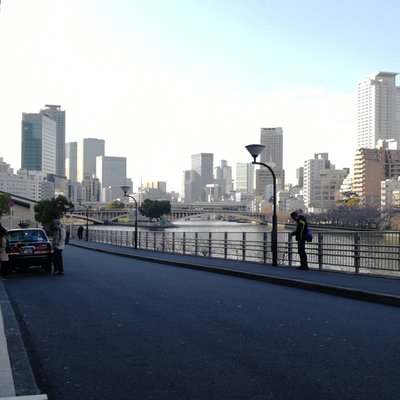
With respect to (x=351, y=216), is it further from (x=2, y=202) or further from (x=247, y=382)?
(x=247, y=382)

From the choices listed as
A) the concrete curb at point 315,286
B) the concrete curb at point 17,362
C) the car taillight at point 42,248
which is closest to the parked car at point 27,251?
the car taillight at point 42,248

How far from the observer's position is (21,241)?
711 inches

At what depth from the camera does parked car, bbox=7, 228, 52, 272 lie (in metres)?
17.5

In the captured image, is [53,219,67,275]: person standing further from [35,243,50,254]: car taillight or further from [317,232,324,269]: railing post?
[317,232,324,269]: railing post

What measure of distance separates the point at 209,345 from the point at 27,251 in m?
12.3

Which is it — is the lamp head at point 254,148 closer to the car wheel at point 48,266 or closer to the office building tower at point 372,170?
the car wheel at point 48,266

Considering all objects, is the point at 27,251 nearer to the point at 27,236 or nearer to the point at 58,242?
the point at 27,236

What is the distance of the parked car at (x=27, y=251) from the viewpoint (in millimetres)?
17531

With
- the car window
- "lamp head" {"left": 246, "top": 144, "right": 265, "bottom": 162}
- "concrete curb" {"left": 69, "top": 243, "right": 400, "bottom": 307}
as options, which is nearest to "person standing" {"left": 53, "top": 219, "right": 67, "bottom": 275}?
the car window

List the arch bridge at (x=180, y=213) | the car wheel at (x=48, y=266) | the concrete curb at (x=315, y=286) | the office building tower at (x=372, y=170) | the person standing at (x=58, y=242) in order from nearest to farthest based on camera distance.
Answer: the concrete curb at (x=315, y=286), the person standing at (x=58, y=242), the car wheel at (x=48, y=266), the arch bridge at (x=180, y=213), the office building tower at (x=372, y=170)

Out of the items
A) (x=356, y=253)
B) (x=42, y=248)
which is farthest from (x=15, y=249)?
(x=356, y=253)

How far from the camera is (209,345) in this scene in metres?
6.81

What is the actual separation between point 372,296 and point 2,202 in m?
64.7

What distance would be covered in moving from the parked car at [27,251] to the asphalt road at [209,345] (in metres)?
5.74
